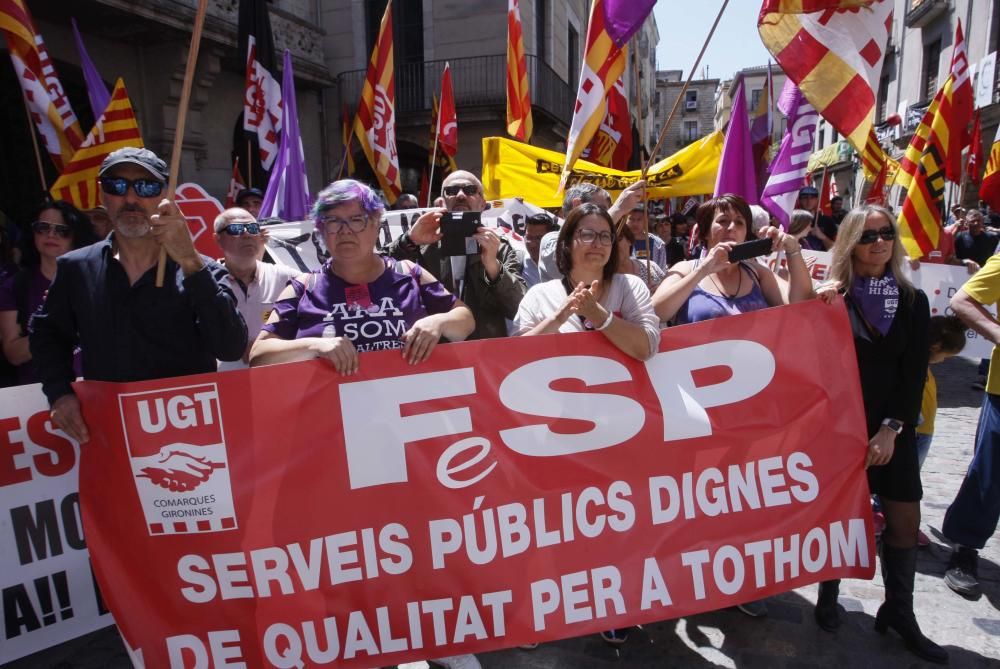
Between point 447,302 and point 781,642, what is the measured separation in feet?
6.72

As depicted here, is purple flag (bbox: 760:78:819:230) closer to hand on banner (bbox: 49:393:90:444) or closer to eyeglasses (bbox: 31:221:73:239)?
hand on banner (bbox: 49:393:90:444)

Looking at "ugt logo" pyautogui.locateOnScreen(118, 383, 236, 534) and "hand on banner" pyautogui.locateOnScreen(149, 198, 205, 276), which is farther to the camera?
"ugt logo" pyautogui.locateOnScreen(118, 383, 236, 534)

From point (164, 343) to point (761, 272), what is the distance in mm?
2563

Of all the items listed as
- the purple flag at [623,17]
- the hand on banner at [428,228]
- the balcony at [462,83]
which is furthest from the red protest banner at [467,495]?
the balcony at [462,83]

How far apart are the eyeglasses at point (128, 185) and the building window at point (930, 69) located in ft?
95.3

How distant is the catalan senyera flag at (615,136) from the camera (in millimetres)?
6305

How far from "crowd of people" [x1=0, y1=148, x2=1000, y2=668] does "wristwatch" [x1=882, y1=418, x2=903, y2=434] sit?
0.03 feet

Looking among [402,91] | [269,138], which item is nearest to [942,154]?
[269,138]

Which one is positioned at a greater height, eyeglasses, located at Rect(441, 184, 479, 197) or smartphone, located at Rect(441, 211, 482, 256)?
eyeglasses, located at Rect(441, 184, 479, 197)

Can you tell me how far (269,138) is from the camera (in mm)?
7254

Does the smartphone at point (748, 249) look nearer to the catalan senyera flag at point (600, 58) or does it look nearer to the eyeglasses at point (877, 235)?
the eyeglasses at point (877, 235)

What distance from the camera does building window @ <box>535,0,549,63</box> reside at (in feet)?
56.7

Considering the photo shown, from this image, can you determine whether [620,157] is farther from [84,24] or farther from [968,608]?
[84,24]

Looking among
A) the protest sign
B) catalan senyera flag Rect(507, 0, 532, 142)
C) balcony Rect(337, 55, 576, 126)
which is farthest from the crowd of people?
balcony Rect(337, 55, 576, 126)
